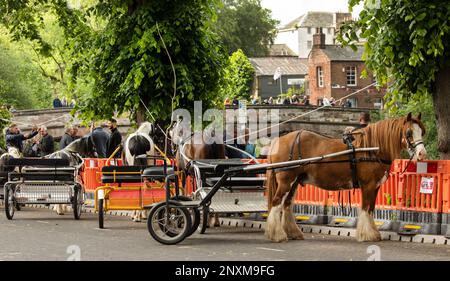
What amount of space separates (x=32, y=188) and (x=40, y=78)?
56313 mm

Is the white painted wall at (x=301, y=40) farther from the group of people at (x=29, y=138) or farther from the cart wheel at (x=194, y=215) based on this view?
the cart wheel at (x=194, y=215)

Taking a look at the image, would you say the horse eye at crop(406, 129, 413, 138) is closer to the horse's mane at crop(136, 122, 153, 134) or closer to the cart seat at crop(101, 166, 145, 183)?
the cart seat at crop(101, 166, 145, 183)

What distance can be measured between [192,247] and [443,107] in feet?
21.9

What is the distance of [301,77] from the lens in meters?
120

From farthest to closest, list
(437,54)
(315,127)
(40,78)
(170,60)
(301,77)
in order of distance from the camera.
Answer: (301,77), (40,78), (315,127), (170,60), (437,54)

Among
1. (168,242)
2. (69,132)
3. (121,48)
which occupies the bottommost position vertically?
(168,242)

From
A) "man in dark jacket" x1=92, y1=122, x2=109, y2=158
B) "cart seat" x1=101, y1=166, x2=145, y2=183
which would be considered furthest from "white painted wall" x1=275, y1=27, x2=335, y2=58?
"cart seat" x1=101, y1=166, x2=145, y2=183

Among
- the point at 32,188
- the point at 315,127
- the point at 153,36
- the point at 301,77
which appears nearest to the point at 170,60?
the point at 153,36

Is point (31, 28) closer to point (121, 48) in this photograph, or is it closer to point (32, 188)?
point (121, 48)

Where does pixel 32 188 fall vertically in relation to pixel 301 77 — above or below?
below

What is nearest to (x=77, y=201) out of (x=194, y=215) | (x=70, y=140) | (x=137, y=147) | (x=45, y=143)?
(x=137, y=147)

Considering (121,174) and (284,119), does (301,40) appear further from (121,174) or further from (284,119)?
(121,174)

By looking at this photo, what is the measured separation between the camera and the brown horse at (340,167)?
57.7 ft

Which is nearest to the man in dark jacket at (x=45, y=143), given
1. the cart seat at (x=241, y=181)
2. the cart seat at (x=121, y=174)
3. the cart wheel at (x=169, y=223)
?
the cart seat at (x=121, y=174)
